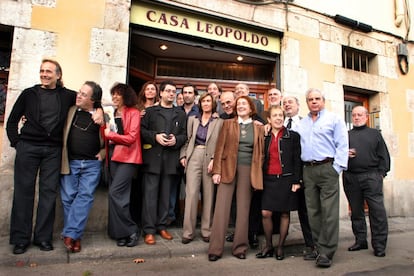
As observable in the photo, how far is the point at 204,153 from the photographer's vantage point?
4156 mm

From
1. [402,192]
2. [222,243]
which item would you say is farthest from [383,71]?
[222,243]

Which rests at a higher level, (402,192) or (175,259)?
(402,192)

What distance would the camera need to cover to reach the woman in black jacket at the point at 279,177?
12.1 feet

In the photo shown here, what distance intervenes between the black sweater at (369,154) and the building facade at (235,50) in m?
1.89

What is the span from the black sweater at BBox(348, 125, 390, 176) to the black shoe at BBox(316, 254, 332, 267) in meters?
1.42

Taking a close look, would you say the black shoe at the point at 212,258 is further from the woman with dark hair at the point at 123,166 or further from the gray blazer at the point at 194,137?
the gray blazer at the point at 194,137

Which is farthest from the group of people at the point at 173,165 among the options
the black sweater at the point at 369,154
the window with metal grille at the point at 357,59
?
the window with metal grille at the point at 357,59

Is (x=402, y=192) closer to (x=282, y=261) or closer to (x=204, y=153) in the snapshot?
(x=282, y=261)

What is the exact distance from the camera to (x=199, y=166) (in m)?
4.15

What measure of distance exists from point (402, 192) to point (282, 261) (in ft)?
16.0

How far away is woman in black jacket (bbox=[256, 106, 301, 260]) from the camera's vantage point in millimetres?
3686

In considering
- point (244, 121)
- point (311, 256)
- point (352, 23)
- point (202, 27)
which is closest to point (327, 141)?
point (244, 121)

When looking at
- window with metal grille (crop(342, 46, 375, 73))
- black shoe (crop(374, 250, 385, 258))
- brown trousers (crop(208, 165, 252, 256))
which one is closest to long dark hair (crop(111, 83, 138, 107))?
brown trousers (crop(208, 165, 252, 256))

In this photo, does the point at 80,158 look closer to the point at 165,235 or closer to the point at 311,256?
the point at 165,235
